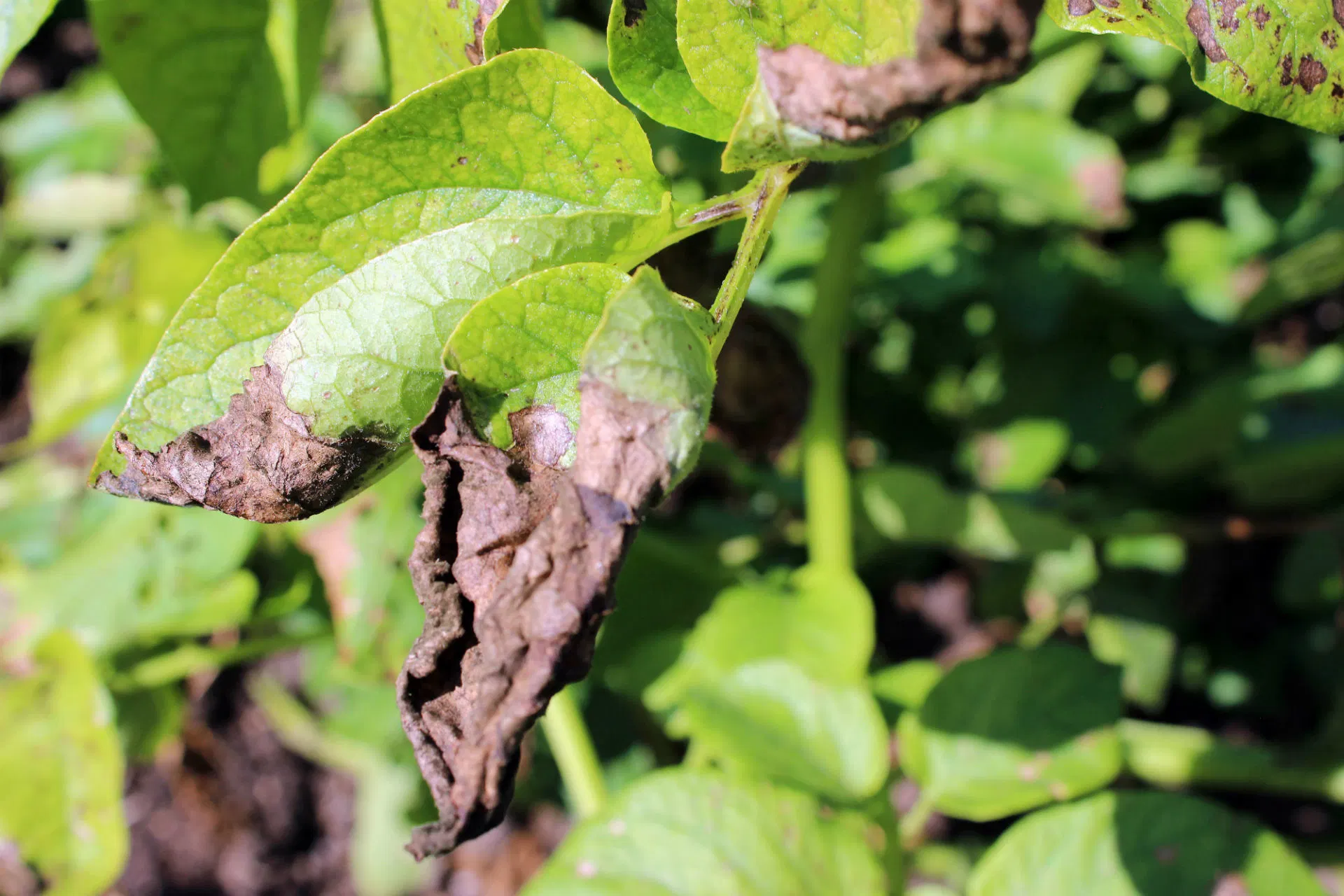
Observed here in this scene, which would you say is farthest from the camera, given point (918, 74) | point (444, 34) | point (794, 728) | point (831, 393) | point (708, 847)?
point (831, 393)

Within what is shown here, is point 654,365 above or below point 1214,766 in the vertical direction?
above

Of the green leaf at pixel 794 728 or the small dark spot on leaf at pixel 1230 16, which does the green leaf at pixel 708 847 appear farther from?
the small dark spot on leaf at pixel 1230 16

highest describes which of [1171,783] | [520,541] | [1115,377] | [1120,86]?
[520,541]

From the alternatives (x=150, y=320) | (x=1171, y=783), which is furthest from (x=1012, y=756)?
(x=150, y=320)

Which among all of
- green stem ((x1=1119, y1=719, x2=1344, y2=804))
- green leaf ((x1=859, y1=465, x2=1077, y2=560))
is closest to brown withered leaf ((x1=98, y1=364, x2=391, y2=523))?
green leaf ((x1=859, y1=465, x2=1077, y2=560))

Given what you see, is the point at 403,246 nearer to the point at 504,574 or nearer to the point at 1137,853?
the point at 504,574

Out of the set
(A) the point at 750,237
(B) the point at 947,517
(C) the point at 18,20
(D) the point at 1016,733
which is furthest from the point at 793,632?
(C) the point at 18,20

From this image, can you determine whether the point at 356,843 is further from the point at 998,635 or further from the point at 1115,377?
the point at 1115,377

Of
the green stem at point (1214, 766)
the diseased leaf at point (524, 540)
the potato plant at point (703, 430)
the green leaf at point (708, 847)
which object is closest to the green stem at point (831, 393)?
the potato plant at point (703, 430)
